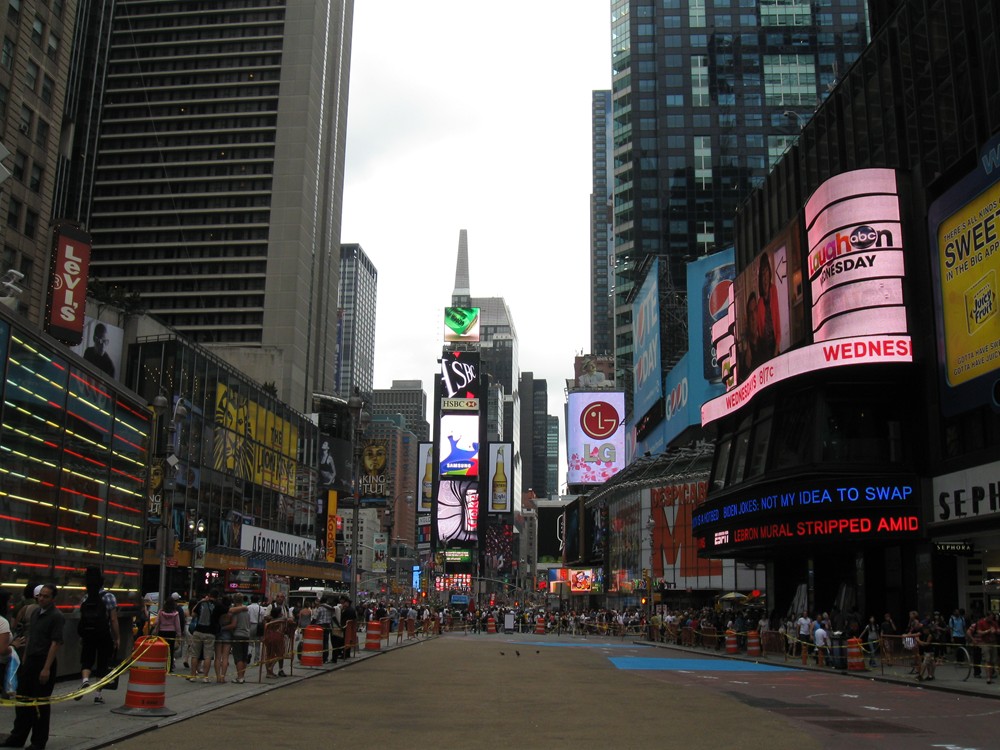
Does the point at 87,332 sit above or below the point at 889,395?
above

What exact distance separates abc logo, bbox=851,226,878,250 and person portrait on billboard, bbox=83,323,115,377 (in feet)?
142

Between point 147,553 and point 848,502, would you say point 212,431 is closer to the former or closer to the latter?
point 147,553

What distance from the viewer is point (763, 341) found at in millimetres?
44375

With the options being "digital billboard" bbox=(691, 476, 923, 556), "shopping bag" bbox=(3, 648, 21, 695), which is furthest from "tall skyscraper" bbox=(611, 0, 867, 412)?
"shopping bag" bbox=(3, 648, 21, 695)

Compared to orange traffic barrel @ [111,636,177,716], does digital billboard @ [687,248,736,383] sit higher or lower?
higher

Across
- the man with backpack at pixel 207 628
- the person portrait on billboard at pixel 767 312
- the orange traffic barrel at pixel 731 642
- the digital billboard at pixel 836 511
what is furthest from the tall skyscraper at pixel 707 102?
the man with backpack at pixel 207 628

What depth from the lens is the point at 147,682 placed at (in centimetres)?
1453

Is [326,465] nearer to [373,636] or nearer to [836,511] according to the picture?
[373,636]

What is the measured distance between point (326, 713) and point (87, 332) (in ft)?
165

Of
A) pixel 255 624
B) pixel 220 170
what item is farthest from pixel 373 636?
pixel 220 170

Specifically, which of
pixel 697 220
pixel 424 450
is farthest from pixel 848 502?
pixel 424 450

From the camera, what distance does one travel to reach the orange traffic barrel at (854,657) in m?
28.4

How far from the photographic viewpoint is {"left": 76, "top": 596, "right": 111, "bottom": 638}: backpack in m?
15.3

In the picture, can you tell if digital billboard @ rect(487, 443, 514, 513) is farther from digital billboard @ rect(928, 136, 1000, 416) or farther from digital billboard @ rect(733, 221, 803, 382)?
digital billboard @ rect(928, 136, 1000, 416)
